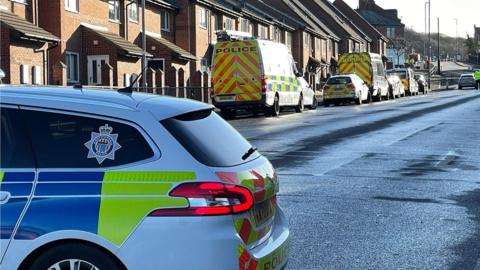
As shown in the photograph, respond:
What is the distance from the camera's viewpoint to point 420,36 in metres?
168

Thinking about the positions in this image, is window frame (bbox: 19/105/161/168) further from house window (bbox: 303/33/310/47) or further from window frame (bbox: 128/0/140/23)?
house window (bbox: 303/33/310/47)

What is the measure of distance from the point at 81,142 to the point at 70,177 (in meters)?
0.26

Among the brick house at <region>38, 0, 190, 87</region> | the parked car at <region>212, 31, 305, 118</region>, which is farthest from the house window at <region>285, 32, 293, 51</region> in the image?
the parked car at <region>212, 31, 305, 118</region>

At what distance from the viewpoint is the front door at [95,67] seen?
2886 cm

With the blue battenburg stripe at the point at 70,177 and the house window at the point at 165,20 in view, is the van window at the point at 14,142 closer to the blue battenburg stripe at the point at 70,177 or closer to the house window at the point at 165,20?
the blue battenburg stripe at the point at 70,177

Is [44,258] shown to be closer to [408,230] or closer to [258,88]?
[408,230]

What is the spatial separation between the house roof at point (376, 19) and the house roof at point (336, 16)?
4366 cm

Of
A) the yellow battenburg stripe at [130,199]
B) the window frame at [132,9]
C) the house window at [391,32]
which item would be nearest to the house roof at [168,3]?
the window frame at [132,9]

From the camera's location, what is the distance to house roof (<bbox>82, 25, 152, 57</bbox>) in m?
28.8

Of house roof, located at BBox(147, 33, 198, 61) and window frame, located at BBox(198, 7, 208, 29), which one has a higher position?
window frame, located at BBox(198, 7, 208, 29)

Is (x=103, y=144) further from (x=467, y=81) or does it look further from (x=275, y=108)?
(x=467, y=81)

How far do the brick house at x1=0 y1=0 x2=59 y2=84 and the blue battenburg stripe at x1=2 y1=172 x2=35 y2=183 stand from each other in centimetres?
1947

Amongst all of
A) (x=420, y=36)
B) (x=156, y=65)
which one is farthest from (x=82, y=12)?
(x=420, y=36)

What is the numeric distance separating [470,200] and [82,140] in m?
6.14
